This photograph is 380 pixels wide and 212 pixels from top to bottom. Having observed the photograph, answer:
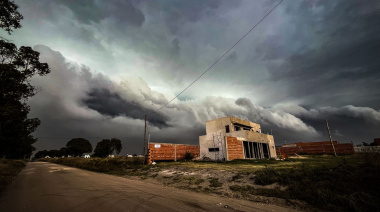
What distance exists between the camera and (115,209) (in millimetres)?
4805

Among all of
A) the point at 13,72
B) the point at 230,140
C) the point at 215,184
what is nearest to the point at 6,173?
the point at 13,72

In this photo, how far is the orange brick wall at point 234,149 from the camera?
2737 centimetres

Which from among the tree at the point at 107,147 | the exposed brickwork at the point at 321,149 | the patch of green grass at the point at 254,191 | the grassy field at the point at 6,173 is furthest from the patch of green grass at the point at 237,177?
the tree at the point at 107,147

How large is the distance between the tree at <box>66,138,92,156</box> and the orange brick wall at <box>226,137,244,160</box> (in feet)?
307

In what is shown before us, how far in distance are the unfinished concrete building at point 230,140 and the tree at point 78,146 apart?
3361 inches

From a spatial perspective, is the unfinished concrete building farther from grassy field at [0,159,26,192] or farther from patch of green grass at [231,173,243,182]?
grassy field at [0,159,26,192]

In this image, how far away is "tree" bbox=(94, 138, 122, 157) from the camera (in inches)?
2977

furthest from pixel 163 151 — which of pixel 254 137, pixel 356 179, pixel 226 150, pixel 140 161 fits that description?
pixel 356 179

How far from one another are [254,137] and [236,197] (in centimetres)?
3038

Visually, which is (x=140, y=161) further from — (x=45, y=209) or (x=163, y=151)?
(x=45, y=209)

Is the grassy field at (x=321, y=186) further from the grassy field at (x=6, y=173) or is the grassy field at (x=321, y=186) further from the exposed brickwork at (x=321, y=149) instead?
the exposed brickwork at (x=321, y=149)

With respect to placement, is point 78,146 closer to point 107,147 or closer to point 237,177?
point 107,147

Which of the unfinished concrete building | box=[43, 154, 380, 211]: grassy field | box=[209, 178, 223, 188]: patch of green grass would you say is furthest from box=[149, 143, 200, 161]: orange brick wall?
box=[43, 154, 380, 211]: grassy field

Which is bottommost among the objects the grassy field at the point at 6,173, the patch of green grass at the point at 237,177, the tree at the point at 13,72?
the grassy field at the point at 6,173
